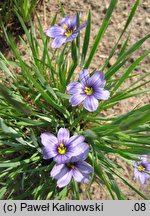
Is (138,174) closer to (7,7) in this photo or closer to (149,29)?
(149,29)

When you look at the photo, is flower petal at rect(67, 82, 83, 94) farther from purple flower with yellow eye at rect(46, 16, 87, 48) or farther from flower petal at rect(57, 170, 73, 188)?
flower petal at rect(57, 170, 73, 188)

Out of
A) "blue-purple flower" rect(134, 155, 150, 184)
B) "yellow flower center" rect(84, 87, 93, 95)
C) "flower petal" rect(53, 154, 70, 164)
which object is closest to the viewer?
"flower petal" rect(53, 154, 70, 164)

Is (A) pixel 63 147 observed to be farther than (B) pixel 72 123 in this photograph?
No

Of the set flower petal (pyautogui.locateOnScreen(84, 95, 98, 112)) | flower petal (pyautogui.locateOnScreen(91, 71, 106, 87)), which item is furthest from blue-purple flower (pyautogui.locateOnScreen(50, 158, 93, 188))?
flower petal (pyautogui.locateOnScreen(91, 71, 106, 87))

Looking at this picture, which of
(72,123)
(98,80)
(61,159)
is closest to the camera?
(61,159)

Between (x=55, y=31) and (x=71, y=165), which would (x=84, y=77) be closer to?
(x=55, y=31)

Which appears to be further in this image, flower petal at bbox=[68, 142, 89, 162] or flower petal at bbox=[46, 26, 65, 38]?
flower petal at bbox=[46, 26, 65, 38]

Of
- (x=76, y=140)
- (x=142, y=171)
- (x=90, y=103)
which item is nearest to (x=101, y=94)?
(x=90, y=103)

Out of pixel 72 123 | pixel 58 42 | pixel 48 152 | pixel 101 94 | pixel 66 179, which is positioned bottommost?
pixel 66 179

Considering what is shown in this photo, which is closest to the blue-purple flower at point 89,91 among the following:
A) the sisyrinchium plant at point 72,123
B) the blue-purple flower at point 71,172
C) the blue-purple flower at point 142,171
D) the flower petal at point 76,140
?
the sisyrinchium plant at point 72,123
